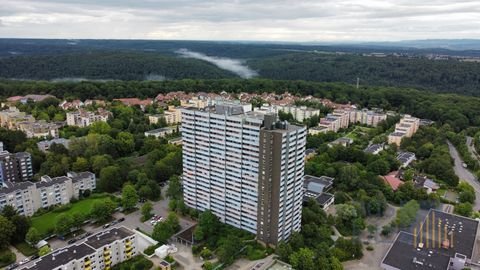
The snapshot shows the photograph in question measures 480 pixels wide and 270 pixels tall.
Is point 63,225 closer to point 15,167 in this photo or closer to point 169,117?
point 15,167

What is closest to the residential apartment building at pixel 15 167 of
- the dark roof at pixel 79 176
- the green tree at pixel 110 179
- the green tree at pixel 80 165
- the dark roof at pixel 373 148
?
the green tree at pixel 80 165

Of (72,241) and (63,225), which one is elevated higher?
(63,225)

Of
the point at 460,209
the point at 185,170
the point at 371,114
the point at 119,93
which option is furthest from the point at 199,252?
the point at 119,93

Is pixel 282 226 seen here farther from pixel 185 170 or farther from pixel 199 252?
pixel 185 170

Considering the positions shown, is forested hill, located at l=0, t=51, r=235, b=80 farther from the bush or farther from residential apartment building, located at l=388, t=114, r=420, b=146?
the bush

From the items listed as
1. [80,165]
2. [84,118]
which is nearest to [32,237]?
[80,165]

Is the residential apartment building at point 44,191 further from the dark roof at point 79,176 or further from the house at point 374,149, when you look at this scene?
the house at point 374,149
